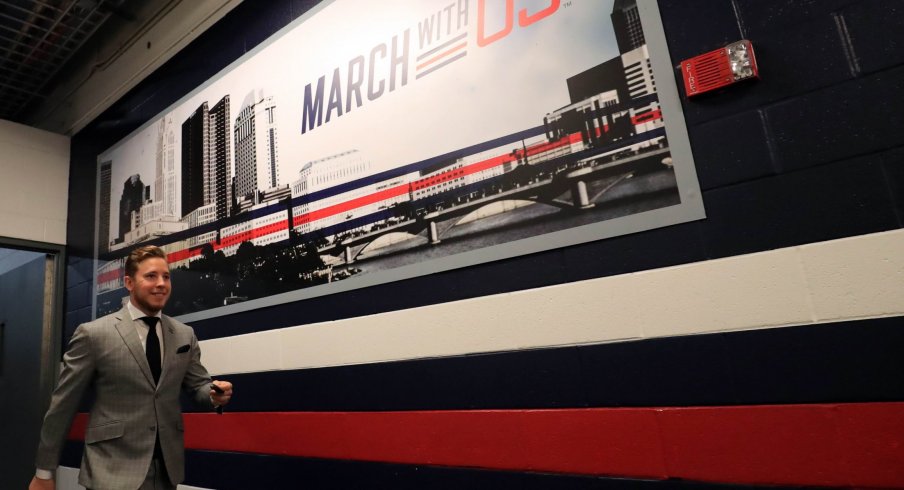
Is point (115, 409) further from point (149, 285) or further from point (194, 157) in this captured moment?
point (194, 157)

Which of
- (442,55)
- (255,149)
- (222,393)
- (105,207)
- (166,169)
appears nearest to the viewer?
(222,393)

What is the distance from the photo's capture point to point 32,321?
366 cm

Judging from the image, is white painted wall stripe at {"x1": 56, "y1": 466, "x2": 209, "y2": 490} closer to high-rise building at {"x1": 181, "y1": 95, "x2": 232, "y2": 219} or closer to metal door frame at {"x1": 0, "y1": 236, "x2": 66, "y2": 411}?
metal door frame at {"x1": 0, "y1": 236, "x2": 66, "y2": 411}

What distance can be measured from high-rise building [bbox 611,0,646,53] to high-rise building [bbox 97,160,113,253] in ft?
11.7

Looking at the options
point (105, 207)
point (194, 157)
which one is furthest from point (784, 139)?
point (105, 207)

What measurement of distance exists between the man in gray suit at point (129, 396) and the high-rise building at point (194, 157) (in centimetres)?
108

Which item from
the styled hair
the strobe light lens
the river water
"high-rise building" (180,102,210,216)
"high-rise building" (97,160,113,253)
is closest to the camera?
the strobe light lens

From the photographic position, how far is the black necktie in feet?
5.31

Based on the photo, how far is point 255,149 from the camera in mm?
2396

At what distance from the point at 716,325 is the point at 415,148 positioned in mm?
1219

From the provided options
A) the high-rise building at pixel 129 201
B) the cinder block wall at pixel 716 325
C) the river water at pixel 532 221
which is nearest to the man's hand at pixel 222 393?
the cinder block wall at pixel 716 325

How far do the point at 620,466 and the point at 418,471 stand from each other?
706mm

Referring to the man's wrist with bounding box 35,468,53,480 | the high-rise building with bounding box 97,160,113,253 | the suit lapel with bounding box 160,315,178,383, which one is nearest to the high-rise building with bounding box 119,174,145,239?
the high-rise building with bounding box 97,160,113,253

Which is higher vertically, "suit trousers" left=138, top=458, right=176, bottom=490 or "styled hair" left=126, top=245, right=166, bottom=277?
"styled hair" left=126, top=245, right=166, bottom=277
